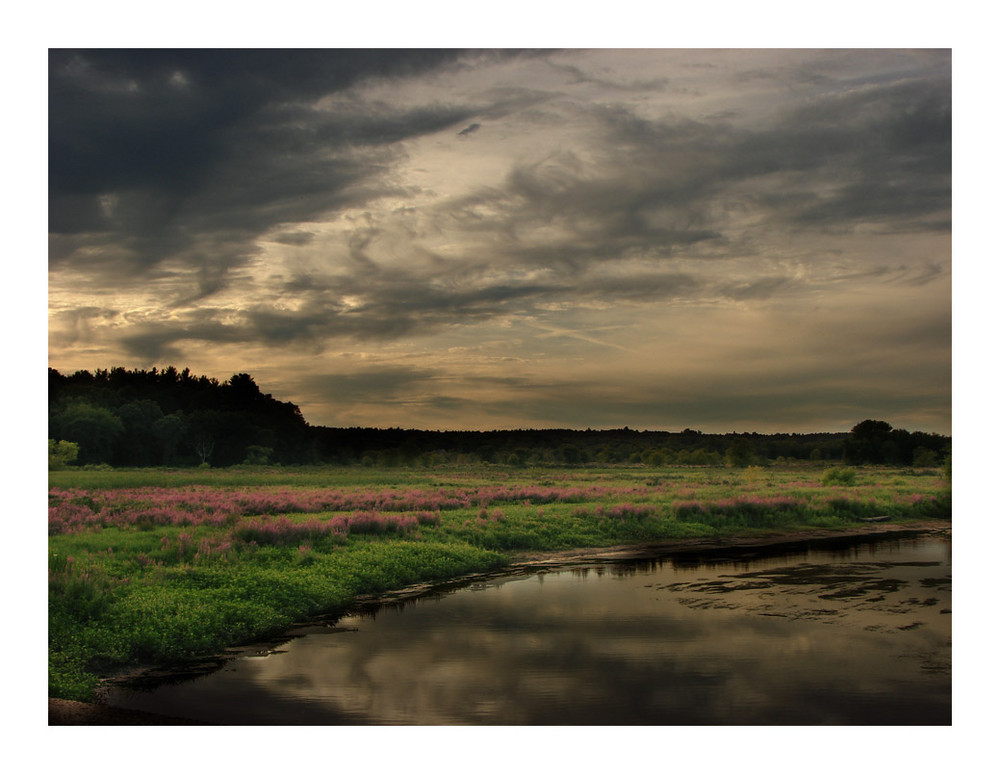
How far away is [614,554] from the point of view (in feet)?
84.4

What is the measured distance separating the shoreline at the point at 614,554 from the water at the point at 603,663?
0.36 metres

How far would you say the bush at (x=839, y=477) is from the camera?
4791 centimetres

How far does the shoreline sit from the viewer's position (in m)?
10.6

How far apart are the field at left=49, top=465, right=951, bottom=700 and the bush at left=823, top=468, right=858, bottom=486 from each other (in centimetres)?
21

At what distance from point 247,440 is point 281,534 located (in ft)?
58.3

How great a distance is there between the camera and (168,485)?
3359 cm

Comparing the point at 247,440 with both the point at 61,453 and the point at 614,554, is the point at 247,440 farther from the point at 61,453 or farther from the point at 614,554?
the point at 614,554

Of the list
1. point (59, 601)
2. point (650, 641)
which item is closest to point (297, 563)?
point (59, 601)

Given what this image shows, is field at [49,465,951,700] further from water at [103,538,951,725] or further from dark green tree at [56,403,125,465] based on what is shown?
water at [103,538,951,725]

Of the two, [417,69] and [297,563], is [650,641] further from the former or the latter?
[417,69]

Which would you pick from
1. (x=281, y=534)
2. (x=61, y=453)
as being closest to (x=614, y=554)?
(x=281, y=534)

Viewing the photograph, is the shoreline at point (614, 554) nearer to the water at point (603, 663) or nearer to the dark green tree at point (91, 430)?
the water at point (603, 663)

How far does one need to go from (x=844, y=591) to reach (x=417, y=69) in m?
17.6

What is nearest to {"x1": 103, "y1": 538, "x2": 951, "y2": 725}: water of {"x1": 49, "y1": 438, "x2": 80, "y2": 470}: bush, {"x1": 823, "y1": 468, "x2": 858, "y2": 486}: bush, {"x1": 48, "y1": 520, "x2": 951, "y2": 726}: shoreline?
{"x1": 48, "y1": 520, "x2": 951, "y2": 726}: shoreline
